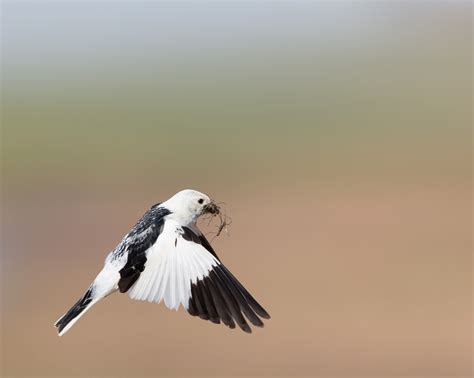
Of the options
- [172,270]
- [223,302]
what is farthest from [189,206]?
[223,302]

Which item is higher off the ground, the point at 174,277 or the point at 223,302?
the point at 174,277

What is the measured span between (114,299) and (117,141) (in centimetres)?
1031

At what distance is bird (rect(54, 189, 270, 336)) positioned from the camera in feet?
19.5

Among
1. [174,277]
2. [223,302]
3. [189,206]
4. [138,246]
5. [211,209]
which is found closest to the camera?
[223,302]

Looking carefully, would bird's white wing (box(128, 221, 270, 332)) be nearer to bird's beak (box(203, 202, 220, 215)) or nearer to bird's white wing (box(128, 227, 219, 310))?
bird's white wing (box(128, 227, 219, 310))

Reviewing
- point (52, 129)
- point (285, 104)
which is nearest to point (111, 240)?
point (52, 129)

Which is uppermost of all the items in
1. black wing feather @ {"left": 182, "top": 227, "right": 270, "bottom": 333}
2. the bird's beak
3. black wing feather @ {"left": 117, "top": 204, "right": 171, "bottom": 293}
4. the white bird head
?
the bird's beak

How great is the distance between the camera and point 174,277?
6.14m

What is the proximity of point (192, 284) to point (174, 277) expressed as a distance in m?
0.13

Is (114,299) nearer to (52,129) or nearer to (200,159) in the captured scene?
(200,159)

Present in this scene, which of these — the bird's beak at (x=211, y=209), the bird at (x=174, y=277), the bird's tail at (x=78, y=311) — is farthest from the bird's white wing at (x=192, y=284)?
the bird's beak at (x=211, y=209)

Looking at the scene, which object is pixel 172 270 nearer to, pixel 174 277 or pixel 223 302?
pixel 174 277

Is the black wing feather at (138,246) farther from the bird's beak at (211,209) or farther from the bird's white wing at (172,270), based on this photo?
the bird's beak at (211,209)

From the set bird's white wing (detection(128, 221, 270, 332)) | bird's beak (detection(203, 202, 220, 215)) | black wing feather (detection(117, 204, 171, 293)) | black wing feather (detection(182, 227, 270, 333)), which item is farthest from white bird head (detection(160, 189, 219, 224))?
black wing feather (detection(182, 227, 270, 333))
